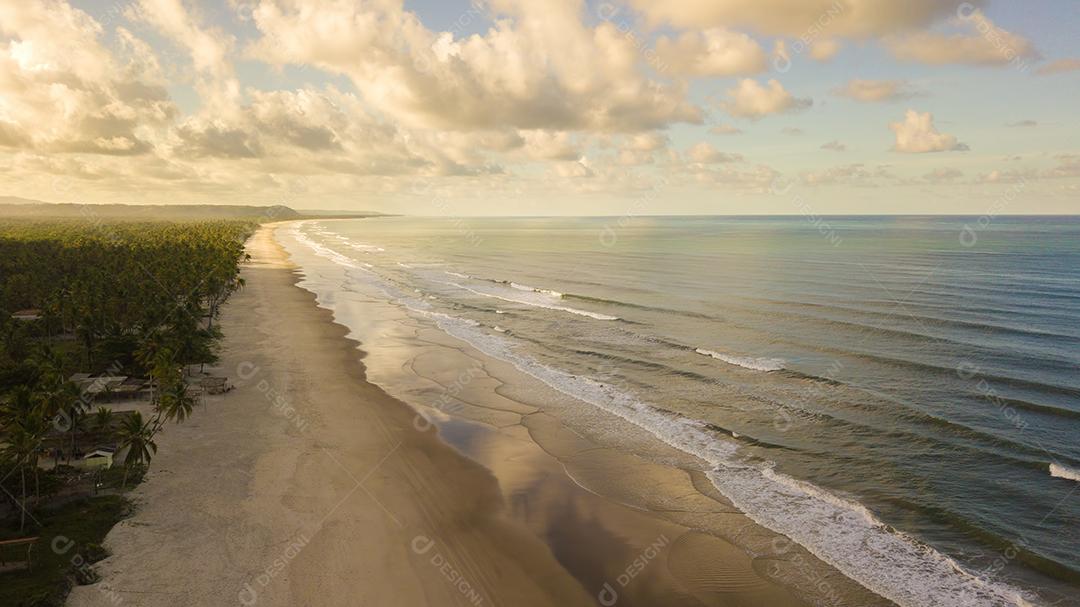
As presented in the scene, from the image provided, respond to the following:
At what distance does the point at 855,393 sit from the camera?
38.9 meters

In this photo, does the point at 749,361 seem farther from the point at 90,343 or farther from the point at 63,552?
the point at 90,343

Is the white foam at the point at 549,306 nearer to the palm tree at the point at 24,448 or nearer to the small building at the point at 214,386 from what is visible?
the small building at the point at 214,386

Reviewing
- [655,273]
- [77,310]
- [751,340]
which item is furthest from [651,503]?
[655,273]

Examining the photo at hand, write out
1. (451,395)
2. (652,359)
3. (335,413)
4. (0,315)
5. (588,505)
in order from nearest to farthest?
(588,505) → (335,413) → (451,395) → (652,359) → (0,315)

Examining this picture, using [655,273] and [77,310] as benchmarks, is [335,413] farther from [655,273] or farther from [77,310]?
[655,273]

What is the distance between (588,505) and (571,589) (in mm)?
5849

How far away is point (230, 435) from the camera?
1315 inches

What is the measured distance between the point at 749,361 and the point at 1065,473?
21.7 m

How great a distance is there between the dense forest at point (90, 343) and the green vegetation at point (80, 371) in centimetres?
9

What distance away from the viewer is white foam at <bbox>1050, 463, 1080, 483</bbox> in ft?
88.2

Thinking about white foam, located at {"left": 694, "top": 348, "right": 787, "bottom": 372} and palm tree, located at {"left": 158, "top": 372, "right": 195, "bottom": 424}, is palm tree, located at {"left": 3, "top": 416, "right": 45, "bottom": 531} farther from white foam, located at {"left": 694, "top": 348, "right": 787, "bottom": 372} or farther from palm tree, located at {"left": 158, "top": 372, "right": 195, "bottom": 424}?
white foam, located at {"left": 694, "top": 348, "right": 787, "bottom": 372}

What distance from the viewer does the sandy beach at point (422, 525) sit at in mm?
20453

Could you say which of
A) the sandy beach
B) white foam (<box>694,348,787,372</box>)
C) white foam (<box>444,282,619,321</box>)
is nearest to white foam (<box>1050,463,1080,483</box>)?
the sandy beach

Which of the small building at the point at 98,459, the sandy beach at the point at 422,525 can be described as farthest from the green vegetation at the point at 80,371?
the sandy beach at the point at 422,525
